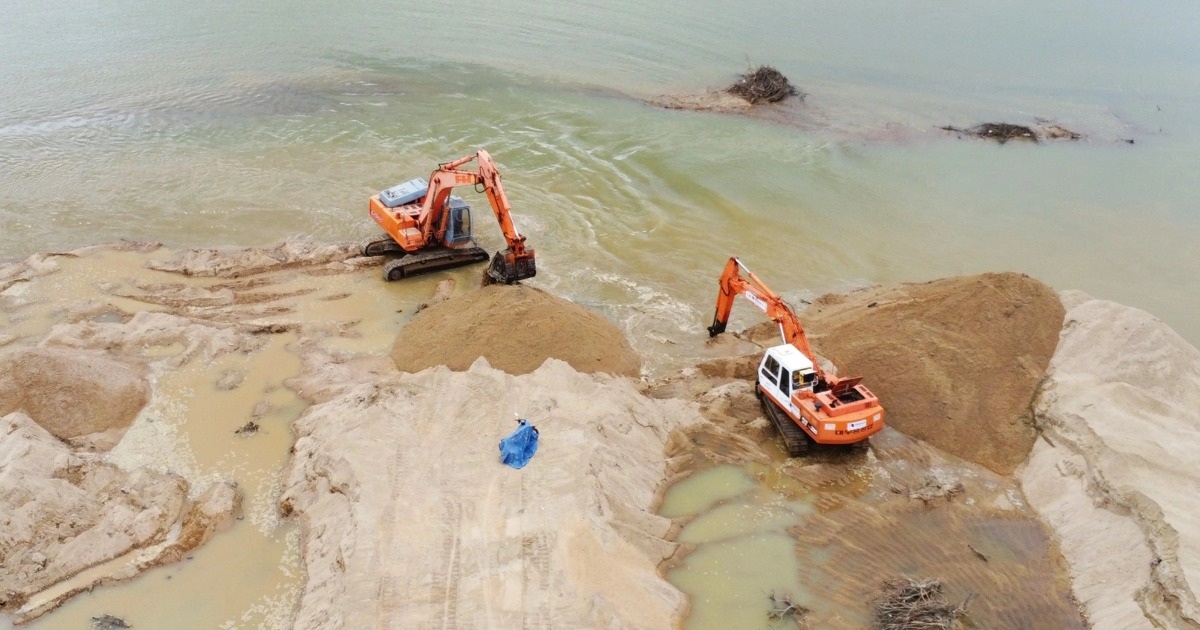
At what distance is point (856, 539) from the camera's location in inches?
430

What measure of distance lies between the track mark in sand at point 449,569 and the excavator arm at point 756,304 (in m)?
6.59

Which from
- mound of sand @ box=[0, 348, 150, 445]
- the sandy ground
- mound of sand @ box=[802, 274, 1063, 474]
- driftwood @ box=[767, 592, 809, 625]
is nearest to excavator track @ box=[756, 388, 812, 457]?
the sandy ground

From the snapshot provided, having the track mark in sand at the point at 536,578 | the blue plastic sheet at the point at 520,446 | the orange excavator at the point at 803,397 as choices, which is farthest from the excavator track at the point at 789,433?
the track mark in sand at the point at 536,578

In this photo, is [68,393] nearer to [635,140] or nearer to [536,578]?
[536,578]

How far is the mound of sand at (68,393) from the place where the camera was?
39.4 feet

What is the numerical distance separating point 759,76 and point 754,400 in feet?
61.9

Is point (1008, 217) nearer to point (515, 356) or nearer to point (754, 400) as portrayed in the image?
point (754, 400)

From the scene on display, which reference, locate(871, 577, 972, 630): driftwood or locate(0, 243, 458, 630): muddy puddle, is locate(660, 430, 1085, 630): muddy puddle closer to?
locate(871, 577, 972, 630): driftwood

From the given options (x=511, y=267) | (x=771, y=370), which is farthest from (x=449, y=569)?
(x=511, y=267)

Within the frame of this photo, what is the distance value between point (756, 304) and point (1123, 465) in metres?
6.28

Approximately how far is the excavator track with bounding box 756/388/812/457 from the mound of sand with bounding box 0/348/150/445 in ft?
36.6

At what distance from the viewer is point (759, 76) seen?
28.6 meters

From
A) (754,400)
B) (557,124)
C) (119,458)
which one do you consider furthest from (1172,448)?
(557,124)

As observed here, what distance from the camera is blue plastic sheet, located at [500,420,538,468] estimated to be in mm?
10836
